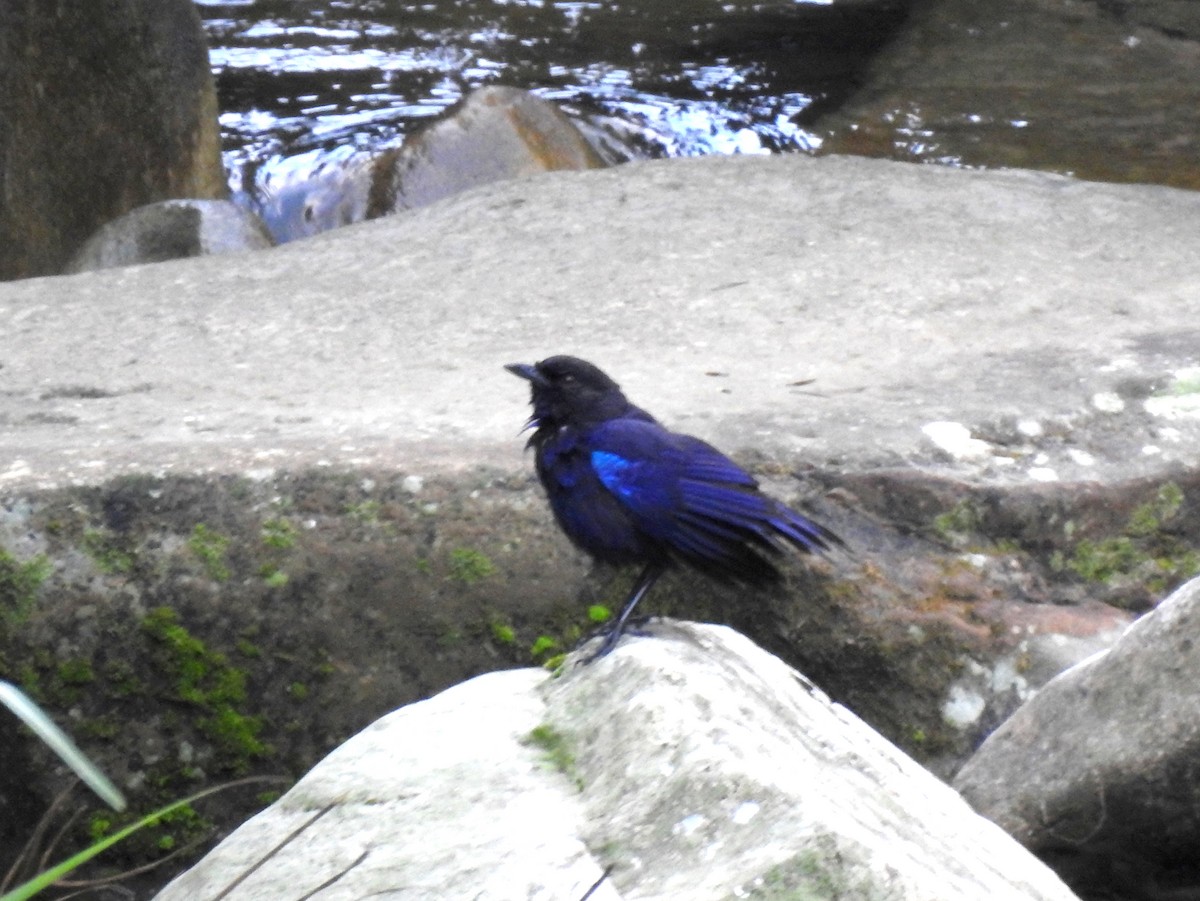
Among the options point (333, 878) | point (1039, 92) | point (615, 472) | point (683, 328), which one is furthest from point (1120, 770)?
point (1039, 92)

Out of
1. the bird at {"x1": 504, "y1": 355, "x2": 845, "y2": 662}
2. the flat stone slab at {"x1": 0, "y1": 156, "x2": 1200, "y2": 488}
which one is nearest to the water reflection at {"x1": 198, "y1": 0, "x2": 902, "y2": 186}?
the flat stone slab at {"x1": 0, "y1": 156, "x2": 1200, "y2": 488}

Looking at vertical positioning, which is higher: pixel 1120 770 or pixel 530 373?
pixel 530 373

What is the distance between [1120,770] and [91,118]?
5.78 meters

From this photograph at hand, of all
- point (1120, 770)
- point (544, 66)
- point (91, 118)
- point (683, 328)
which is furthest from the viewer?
point (544, 66)

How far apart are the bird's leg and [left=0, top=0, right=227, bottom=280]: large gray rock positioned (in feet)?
15.5

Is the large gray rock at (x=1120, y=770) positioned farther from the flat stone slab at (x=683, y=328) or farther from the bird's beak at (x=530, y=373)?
the bird's beak at (x=530, y=373)

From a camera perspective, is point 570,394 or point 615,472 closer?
point 615,472

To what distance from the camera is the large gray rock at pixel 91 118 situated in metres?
6.80

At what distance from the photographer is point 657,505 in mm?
2812

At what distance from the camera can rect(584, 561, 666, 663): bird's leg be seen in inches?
102

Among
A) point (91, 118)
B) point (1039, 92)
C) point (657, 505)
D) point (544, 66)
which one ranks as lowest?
point (1039, 92)

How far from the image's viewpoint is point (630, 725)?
84.8 inches

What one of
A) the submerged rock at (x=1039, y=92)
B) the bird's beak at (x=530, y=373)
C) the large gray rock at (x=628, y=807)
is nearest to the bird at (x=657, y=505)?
the bird's beak at (x=530, y=373)

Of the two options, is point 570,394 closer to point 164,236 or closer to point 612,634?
point 612,634
